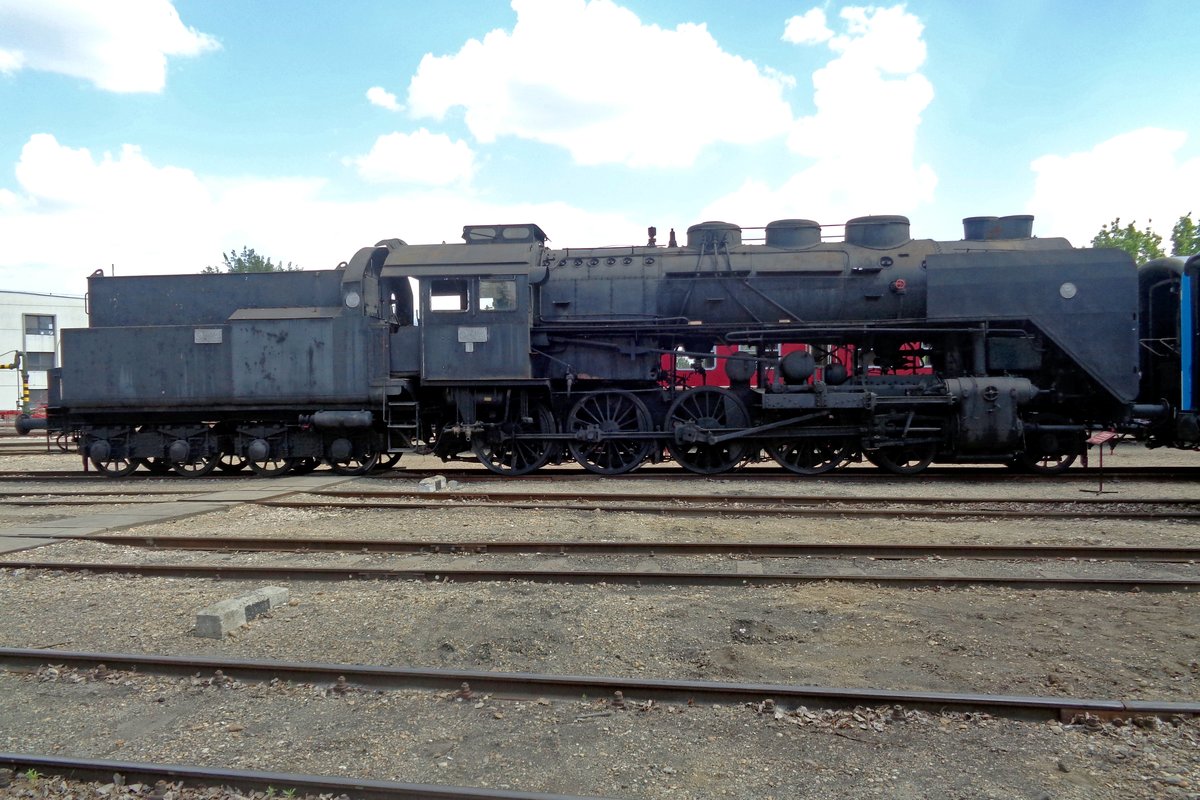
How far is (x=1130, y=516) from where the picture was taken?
8867 millimetres

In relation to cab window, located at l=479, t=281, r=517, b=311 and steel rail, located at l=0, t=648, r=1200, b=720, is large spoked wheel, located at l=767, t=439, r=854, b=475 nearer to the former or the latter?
cab window, located at l=479, t=281, r=517, b=311

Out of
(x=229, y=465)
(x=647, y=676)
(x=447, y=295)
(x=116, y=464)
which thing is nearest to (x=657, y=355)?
(x=447, y=295)

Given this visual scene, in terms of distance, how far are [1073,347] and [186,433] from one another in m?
14.8

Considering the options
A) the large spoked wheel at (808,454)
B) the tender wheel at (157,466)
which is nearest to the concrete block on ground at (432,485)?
the large spoked wheel at (808,454)

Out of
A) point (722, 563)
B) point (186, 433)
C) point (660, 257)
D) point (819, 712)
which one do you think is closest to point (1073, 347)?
point (660, 257)

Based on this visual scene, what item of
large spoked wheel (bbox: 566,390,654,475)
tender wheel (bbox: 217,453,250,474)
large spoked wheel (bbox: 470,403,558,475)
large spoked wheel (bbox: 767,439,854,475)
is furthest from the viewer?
tender wheel (bbox: 217,453,250,474)

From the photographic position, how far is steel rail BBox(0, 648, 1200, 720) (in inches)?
151

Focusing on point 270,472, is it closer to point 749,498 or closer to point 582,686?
point 749,498

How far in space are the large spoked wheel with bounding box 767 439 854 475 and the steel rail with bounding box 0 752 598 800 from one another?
10.3 metres

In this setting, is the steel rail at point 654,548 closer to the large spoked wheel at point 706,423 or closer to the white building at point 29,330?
the large spoked wheel at point 706,423

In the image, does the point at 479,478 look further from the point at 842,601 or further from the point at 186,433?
the point at 842,601

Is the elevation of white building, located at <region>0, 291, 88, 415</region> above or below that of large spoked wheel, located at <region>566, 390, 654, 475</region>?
above

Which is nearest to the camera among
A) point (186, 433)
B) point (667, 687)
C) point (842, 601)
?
point (667, 687)

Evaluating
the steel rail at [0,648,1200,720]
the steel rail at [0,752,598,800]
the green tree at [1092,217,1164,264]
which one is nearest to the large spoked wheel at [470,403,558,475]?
the steel rail at [0,648,1200,720]
